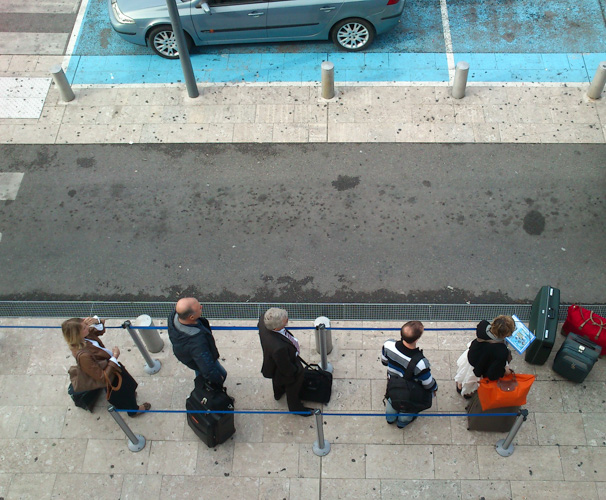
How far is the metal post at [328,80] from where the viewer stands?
33.2ft

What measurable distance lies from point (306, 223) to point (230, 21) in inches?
180

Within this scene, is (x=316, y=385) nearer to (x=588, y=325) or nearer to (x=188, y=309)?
(x=188, y=309)

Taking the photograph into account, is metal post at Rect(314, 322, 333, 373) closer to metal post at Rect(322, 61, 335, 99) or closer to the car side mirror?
metal post at Rect(322, 61, 335, 99)

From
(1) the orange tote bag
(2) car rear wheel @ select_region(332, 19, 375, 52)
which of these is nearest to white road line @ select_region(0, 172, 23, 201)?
(2) car rear wheel @ select_region(332, 19, 375, 52)

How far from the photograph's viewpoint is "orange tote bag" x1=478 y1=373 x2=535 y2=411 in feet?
19.3

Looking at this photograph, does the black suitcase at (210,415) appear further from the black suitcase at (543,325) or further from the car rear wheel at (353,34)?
the car rear wheel at (353,34)

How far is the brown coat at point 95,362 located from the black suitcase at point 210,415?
2.94ft

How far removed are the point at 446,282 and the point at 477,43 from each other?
5.84 m

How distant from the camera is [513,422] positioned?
6.27 metres

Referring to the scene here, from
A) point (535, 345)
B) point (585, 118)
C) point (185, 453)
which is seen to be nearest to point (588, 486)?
point (535, 345)

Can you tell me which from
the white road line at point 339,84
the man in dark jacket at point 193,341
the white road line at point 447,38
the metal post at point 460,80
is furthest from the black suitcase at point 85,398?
the white road line at point 447,38

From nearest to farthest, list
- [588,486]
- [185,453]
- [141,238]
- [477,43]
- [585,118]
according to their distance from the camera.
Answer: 1. [588,486]
2. [185,453]
3. [141,238]
4. [585,118]
5. [477,43]

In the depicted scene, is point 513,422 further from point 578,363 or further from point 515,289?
point 515,289

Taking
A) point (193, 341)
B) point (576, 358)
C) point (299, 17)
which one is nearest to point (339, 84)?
point (299, 17)
